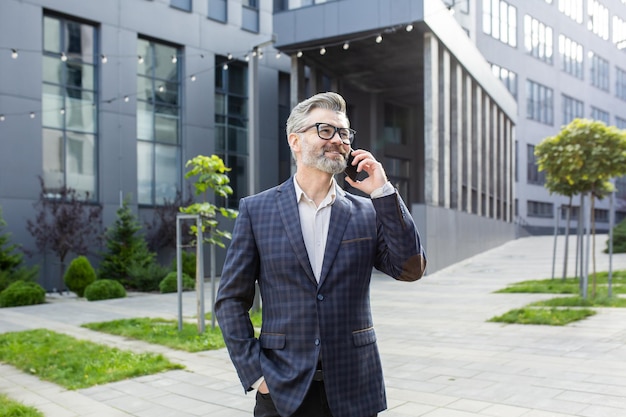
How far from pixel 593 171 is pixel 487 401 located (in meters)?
8.04

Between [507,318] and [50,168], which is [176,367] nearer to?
[507,318]

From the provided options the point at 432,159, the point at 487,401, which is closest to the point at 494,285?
the point at 432,159

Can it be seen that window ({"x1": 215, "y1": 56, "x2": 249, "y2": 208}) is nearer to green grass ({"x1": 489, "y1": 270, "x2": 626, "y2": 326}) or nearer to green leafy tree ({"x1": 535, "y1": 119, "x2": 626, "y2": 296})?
green grass ({"x1": 489, "y1": 270, "x2": 626, "y2": 326})

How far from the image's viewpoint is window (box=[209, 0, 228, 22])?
2309cm

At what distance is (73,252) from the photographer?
18250 mm

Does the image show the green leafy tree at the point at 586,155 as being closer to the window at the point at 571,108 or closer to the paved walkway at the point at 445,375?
the paved walkway at the point at 445,375

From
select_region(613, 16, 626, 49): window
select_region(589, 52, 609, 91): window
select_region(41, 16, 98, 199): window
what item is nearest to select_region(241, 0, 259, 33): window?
select_region(41, 16, 98, 199): window

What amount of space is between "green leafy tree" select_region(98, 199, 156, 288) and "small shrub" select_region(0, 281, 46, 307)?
362 centimetres

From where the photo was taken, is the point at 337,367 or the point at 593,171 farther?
the point at 593,171

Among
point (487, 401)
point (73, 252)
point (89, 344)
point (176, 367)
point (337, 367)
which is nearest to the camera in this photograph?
point (337, 367)

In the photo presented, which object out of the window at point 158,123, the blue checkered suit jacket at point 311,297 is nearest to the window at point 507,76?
the window at point 158,123

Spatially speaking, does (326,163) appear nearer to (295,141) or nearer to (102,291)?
(295,141)

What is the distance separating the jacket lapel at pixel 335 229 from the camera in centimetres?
229

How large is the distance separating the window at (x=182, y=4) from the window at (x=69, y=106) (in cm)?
321
